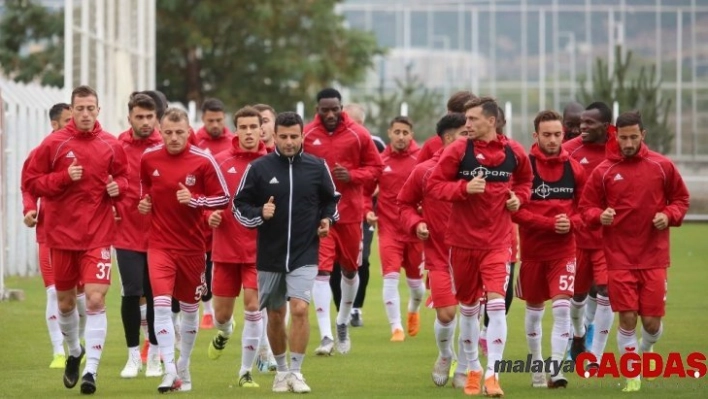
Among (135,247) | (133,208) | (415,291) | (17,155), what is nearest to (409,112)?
(17,155)

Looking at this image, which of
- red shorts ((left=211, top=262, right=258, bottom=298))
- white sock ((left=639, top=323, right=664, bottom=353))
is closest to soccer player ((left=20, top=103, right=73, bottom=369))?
red shorts ((left=211, top=262, right=258, bottom=298))

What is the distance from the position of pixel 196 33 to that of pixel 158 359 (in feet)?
129

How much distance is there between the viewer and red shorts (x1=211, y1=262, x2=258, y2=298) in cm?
1323

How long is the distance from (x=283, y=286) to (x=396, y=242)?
4.97m

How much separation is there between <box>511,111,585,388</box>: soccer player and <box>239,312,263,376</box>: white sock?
2.26 m

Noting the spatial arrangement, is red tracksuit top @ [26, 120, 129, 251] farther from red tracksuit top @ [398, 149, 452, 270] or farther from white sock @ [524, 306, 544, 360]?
white sock @ [524, 306, 544, 360]

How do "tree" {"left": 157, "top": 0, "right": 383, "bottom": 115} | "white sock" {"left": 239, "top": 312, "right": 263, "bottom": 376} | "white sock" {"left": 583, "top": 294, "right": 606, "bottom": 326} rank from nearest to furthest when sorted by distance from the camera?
1. "white sock" {"left": 239, "top": 312, "right": 263, "bottom": 376}
2. "white sock" {"left": 583, "top": 294, "right": 606, "bottom": 326}
3. "tree" {"left": 157, "top": 0, "right": 383, "bottom": 115}

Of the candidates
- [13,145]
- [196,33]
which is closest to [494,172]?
[13,145]

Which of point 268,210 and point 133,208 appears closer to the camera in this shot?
point 268,210

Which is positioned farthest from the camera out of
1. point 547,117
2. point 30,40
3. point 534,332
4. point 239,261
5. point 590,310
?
point 30,40

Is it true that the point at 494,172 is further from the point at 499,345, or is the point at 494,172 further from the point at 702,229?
the point at 702,229

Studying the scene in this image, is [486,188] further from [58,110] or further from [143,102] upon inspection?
[58,110]

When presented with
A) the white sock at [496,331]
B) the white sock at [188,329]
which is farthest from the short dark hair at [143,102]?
the white sock at [496,331]

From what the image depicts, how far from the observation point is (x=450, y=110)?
14.4m
